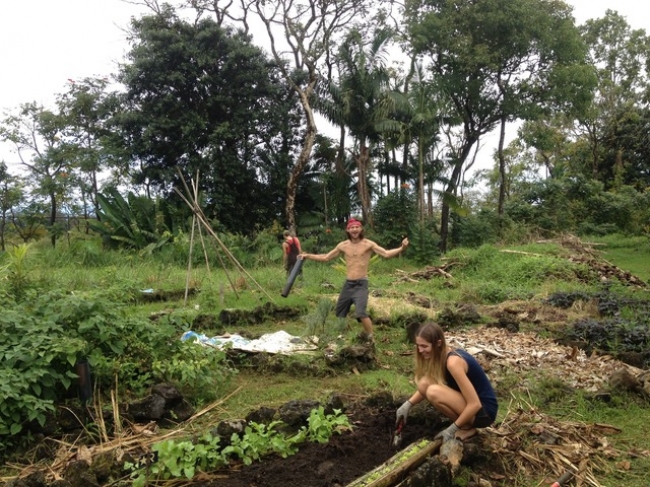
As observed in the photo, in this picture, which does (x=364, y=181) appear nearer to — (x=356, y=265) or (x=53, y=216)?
(x=53, y=216)

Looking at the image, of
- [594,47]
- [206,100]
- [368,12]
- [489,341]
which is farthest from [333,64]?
[489,341]

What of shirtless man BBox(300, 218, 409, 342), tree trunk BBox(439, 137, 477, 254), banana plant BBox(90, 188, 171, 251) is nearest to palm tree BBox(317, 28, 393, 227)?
tree trunk BBox(439, 137, 477, 254)

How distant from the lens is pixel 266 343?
6703mm

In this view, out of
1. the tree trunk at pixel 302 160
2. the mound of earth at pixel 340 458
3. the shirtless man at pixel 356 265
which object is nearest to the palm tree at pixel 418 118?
the tree trunk at pixel 302 160

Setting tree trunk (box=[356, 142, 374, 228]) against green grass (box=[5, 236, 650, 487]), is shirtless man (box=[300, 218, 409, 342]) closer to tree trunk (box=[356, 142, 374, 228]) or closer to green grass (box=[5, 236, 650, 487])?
green grass (box=[5, 236, 650, 487])

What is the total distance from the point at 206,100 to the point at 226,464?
1841 cm

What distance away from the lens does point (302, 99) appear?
2017 centimetres

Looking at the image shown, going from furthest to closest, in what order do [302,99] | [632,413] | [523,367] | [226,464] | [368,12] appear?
[368,12] → [302,99] → [523,367] → [632,413] → [226,464]

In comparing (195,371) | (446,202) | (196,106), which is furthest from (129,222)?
(195,371)

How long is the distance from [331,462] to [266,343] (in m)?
3.15

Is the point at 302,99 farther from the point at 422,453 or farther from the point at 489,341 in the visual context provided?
the point at 422,453

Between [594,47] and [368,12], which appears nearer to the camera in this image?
[368,12]

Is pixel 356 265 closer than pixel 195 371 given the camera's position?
No

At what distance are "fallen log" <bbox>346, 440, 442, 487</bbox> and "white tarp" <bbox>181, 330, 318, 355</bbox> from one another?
2804 mm
